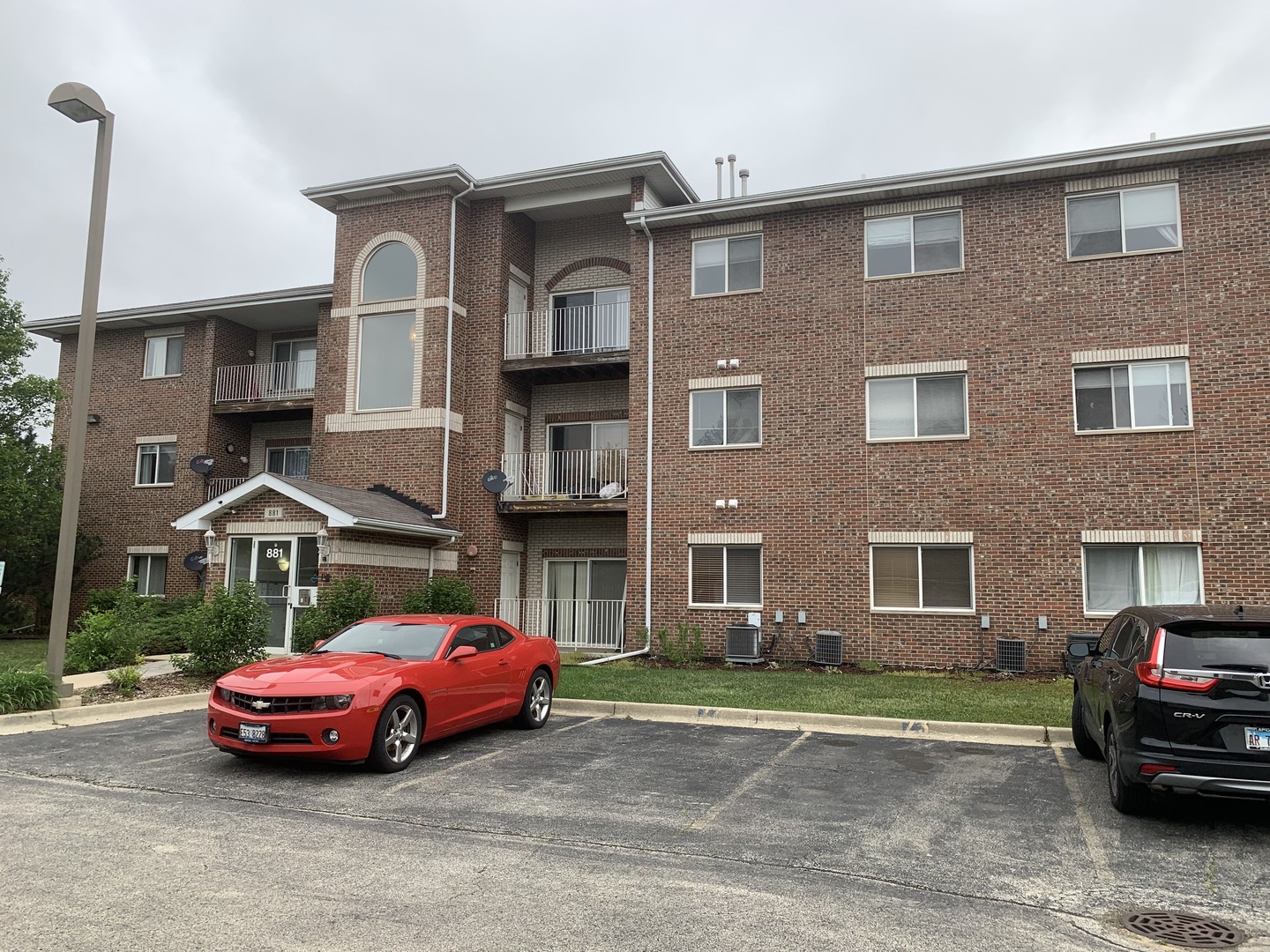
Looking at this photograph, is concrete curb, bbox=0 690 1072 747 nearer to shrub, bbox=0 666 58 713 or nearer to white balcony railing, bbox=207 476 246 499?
shrub, bbox=0 666 58 713

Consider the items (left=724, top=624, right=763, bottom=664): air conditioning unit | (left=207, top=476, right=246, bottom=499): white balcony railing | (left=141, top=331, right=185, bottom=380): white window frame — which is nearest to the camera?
(left=724, top=624, right=763, bottom=664): air conditioning unit

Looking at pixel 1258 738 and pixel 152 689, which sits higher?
pixel 1258 738

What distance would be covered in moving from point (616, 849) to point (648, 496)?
12785 mm

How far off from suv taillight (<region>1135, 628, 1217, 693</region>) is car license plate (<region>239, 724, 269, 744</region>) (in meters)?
6.83

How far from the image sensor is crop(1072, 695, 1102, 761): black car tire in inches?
359

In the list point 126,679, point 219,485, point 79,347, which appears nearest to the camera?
point 79,347

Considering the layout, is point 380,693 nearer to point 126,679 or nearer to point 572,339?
point 126,679

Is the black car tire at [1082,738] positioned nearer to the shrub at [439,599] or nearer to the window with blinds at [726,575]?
the window with blinds at [726,575]

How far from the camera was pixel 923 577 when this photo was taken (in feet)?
55.3

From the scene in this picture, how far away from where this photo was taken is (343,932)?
4.53 m

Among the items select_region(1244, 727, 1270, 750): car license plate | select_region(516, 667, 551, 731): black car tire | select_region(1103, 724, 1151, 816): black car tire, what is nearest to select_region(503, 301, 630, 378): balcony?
select_region(516, 667, 551, 731): black car tire

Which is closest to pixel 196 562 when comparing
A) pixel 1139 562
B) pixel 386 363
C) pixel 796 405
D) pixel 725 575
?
pixel 386 363

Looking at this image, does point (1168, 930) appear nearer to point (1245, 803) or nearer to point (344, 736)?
point (1245, 803)

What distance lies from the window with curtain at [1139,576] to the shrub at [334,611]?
12.3 m
